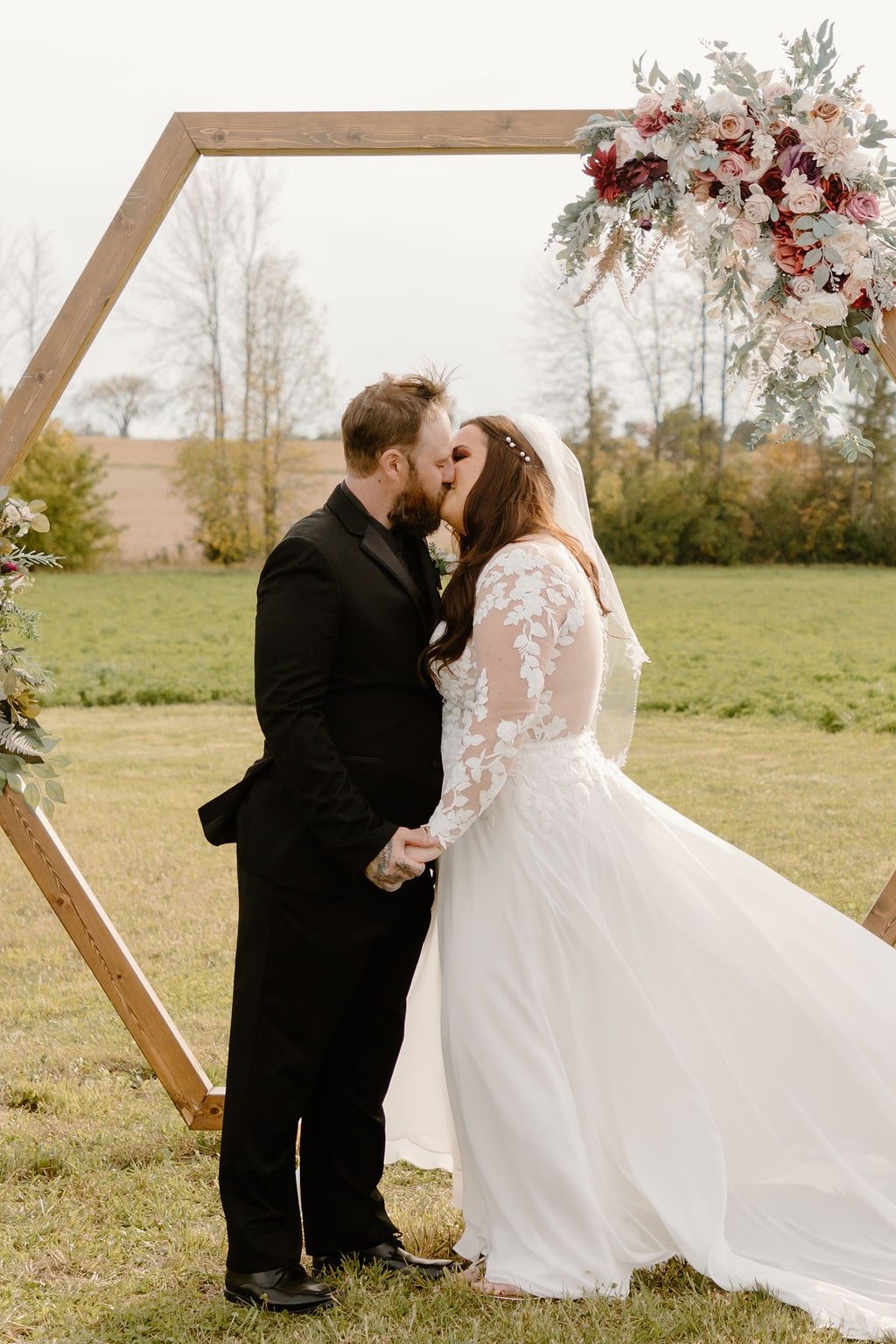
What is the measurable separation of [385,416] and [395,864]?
3.52ft

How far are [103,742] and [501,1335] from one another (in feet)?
40.3

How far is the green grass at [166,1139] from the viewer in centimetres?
300

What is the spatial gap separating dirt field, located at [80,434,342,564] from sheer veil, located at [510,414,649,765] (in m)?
19.7

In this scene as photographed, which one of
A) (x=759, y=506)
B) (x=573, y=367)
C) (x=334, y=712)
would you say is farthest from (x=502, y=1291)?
(x=573, y=367)

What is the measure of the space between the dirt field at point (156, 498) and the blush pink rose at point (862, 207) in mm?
19953

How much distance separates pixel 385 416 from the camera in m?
3.12

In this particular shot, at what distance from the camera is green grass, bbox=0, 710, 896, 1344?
118 inches

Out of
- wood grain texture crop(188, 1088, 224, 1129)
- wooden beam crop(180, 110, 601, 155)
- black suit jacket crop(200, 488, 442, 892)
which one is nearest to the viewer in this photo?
black suit jacket crop(200, 488, 442, 892)

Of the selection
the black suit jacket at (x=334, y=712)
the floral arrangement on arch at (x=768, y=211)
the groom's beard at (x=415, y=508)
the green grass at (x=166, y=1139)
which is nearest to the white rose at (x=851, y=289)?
the floral arrangement on arch at (x=768, y=211)

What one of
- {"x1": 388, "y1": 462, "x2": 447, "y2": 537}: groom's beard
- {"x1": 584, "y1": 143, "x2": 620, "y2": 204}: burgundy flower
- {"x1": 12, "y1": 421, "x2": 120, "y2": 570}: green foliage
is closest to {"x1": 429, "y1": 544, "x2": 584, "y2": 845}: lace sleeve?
{"x1": 388, "y1": 462, "x2": 447, "y2": 537}: groom's beard

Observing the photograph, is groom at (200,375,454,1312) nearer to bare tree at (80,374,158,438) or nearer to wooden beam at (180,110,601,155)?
wooden beam at (180,110,601,155)

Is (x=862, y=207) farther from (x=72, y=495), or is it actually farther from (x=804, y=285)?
(x=72, y=495)

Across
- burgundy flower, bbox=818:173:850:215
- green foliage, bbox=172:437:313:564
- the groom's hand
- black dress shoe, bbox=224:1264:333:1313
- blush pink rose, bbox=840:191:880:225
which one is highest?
green foliage, bbox=172:437:313:564

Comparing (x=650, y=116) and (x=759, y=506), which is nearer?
(x=650, y=116)
